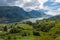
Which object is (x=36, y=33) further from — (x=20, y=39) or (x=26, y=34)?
(x=20, y=39)

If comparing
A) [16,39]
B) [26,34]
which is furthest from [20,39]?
[26,34]

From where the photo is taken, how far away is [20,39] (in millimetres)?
161125

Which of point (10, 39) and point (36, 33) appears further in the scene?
point (36, 33)

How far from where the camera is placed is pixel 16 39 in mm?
159125

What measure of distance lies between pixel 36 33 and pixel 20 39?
35342mm

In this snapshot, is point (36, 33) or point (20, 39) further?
point (36, 33)

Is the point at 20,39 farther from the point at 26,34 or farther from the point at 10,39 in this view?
the point at 26,34

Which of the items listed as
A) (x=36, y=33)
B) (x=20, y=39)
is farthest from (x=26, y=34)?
(x=20, y=39)

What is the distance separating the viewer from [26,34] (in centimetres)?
19188

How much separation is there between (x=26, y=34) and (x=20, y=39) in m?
31.1

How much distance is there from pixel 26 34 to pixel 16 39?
33.7 metres

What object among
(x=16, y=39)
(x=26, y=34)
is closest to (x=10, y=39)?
(x=16, y=39)

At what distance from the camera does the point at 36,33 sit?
19325 centimetres

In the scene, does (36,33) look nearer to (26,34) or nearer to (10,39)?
(26,34)
